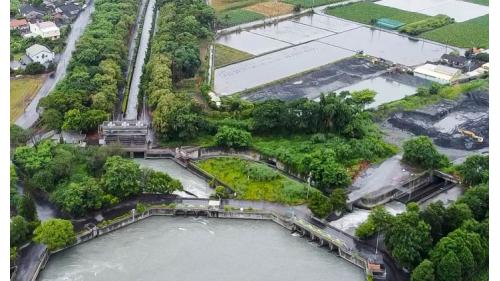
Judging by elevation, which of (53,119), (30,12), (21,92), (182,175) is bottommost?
(182,175)

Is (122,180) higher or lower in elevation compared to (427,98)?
lower

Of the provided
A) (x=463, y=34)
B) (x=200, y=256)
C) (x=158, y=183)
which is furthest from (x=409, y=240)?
(x=463, y=34)

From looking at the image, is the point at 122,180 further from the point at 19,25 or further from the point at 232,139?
the point at 19,25

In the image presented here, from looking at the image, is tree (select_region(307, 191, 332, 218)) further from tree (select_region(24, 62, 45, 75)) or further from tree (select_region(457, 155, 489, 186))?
tree (select_region(24, 62, 45, 75))

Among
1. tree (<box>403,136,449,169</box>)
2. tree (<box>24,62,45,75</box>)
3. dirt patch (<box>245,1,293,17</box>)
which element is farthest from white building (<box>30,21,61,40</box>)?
tree (<box>403,136,449,169</box>)

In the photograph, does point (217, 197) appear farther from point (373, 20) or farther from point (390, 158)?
point (373, 20)

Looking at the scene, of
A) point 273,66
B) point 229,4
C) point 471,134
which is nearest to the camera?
point 471,134

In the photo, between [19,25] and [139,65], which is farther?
[19,25]
